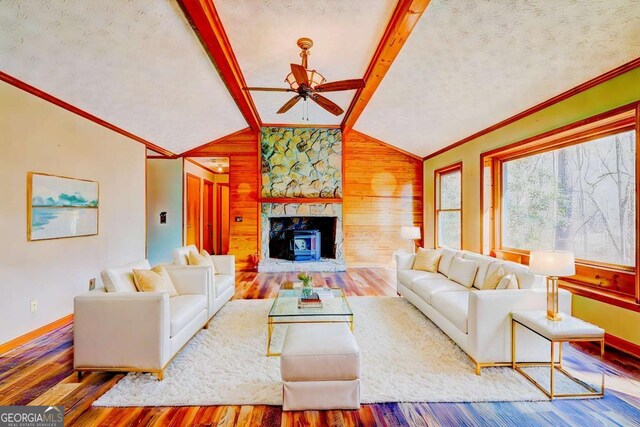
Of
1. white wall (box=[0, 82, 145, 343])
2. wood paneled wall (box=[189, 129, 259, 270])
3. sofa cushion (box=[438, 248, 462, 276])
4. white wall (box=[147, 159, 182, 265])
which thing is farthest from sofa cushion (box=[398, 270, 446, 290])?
white wall (box=[147, 159, 182, 265])

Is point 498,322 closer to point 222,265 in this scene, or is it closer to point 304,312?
point 304,312

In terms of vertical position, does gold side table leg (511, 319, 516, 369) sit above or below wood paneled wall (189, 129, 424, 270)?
below

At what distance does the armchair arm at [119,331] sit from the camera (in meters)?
2.34

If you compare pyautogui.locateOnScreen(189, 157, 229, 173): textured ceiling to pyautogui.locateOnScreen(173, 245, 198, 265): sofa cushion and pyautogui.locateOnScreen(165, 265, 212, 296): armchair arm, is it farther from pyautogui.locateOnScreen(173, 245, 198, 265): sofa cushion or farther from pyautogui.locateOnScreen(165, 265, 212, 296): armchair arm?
pyautogui.locateOnScreen(165, 265, 212, 296): armchair arm

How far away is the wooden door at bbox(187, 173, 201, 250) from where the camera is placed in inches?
283

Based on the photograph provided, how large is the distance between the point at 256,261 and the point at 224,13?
4882mm

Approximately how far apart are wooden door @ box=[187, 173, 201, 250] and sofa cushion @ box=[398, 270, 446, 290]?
5168mm

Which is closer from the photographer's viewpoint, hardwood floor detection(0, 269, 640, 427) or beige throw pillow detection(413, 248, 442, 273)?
hardwood floor detection(0, 269, 640, 427)

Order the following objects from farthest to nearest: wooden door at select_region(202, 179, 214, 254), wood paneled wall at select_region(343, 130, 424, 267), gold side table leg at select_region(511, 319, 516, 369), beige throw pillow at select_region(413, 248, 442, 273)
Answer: wooden door at select_region(202, 179, 214, 254) → wood paneled wall at select_region(343, 130, 424, 267) → beige throw pillow at select_region(413, 248, 442, 273) → gold side table leg at select_region(511, 319, 516, 369)

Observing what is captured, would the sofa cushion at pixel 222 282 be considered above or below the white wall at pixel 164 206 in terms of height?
below

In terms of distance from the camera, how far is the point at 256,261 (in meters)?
6.76

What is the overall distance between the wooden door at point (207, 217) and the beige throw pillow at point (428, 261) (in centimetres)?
593

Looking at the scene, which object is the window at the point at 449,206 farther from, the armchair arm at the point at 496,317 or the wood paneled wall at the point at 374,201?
the armchair arm at the point at 496,317

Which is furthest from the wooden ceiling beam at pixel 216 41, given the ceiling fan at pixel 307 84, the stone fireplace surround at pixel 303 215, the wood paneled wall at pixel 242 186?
the stone fireplace surround at pixel 303 215
